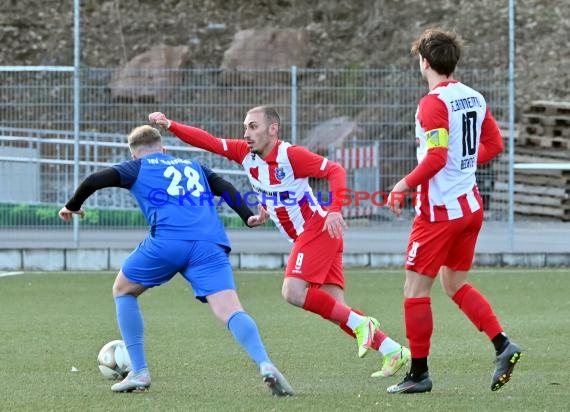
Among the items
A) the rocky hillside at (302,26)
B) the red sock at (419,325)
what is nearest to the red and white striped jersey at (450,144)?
the red sock at (419,325)

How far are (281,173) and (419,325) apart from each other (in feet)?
5.10

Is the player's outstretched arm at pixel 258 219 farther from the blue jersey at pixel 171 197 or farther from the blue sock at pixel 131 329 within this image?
the blue sock at pixel 131 329

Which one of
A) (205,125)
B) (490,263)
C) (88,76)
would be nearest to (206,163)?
(205,125)

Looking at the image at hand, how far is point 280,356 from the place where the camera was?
28.6 feet

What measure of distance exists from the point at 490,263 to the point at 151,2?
16.8 m

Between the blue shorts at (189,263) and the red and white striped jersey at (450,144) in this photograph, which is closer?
the red and white striped jersey at (450,144)

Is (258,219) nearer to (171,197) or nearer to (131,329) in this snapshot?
(171,197)

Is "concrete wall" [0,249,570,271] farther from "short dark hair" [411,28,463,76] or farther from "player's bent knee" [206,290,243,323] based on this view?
"short dark hair" [411,28,463,76]

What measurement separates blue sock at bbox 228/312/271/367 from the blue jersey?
51 centimetres

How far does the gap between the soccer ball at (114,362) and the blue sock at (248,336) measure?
3.34 ft

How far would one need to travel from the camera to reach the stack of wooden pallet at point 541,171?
1842 centimetres

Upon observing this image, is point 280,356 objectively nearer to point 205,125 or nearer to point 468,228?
point 468,228

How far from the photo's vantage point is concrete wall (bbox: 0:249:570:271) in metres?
16.0

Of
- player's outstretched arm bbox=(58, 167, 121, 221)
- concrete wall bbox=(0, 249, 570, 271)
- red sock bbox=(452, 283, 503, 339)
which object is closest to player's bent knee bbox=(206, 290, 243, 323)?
player's outstretched arm bbox=(58, 167, 121, 221)
